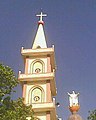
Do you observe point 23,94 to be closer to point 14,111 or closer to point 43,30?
point 43,30

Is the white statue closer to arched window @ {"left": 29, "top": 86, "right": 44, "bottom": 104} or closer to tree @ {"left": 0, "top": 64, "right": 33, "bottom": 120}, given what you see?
arched window @ {"left": 29, "top": 86, "right": 44, "bottom": 104}

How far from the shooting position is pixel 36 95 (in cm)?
4022

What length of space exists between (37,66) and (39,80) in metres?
2.89

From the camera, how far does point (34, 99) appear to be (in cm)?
3978

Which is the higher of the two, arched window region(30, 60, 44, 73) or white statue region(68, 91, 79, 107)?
arched window region(30, 60, 44, 73)

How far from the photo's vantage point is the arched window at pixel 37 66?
1688 inches

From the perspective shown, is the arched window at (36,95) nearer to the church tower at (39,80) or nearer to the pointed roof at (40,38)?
the church tower at (39,80)

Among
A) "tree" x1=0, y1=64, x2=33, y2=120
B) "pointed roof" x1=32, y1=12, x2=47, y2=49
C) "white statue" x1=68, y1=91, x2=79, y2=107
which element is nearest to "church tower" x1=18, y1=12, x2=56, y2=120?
"pointed roof" x1=32, y1=12, x2=47, y2=49

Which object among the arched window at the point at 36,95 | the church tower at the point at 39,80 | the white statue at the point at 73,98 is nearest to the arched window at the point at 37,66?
the church tower at the point at 39,80

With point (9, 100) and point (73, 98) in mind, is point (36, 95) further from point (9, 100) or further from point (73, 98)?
point (9, 100)

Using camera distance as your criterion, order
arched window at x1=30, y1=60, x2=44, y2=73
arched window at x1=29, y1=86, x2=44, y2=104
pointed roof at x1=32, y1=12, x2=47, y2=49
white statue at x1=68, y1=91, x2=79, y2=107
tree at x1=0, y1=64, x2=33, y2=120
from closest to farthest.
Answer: tree at x1=0, y1=64, x2=33, y2=120
arched window at x1=29, y1=86, x2=44, y2=104
arched window at x1=30, y1=60, x2=44, y2=73
white statue at x1=68, y1=91, x2=79, y2=107
pointed roof at x1=32, y1=12, x2=47, y2=49

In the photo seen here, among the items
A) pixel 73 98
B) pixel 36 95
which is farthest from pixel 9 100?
pixel 73 98

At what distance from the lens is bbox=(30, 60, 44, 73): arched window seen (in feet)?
141

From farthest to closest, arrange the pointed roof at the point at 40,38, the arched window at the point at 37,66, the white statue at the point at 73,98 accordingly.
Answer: the pointed roof at the point at 40,38
the white statue at the point at 73,98
the arched window at the point at 37,66
